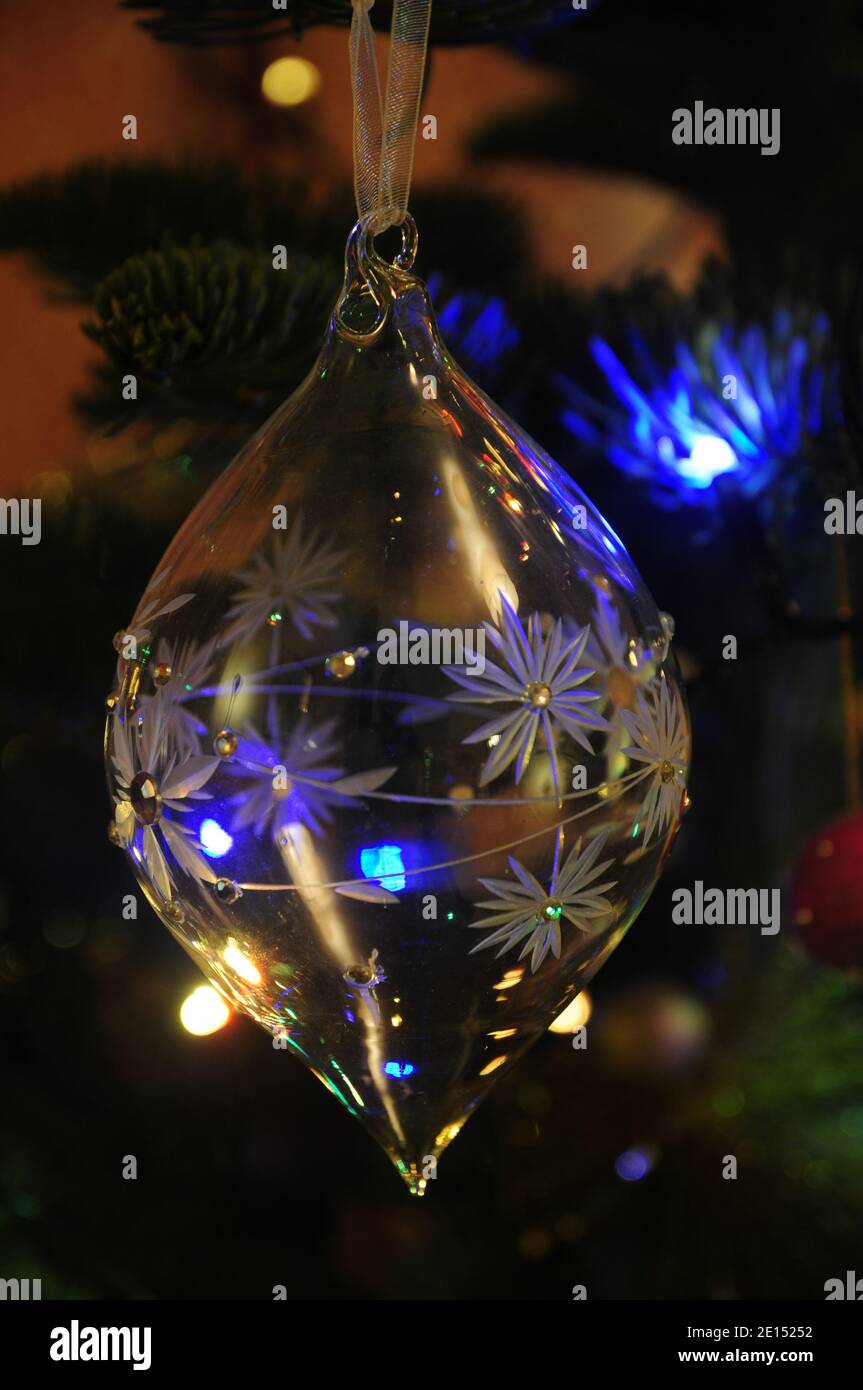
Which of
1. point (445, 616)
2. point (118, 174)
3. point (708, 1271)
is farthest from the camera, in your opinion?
point (708, 1271)

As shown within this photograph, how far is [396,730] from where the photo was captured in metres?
0.28

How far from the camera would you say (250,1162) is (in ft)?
2.09

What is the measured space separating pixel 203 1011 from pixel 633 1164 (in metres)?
0.23

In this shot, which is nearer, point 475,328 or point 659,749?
point 659,749

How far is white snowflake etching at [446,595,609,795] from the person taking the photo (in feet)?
0.93

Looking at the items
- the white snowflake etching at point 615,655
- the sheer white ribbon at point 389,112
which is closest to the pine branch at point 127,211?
the sheer white ribbon at point 389,112

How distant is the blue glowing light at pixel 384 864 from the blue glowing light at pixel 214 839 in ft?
0.11

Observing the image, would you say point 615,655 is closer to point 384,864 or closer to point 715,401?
point 384,864

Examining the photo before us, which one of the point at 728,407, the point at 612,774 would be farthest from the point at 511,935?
the point at 728,407

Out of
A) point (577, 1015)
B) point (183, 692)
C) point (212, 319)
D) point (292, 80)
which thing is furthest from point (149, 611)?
point (292, 80)

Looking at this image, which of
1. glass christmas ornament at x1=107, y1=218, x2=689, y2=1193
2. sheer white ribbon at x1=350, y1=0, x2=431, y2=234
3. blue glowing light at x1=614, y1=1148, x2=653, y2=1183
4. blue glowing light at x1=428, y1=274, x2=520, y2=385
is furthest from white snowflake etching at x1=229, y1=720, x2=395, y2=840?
blue glowing light at x1=614, y1=1148, x2=653, y2=1183

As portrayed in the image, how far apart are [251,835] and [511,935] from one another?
0.20ft

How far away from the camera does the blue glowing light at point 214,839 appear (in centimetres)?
30

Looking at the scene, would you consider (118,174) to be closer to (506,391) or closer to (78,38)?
(506,391)
